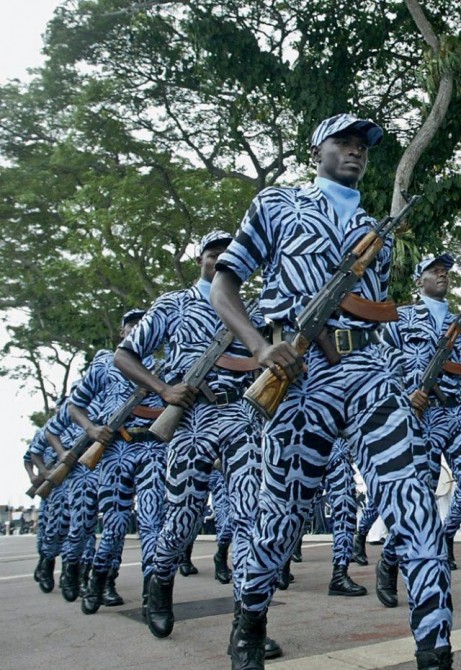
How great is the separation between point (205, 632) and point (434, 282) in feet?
10.4

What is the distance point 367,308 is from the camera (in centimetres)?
362

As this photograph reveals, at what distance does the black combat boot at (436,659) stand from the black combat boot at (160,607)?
99.3 inches

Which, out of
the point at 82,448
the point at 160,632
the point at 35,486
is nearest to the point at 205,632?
the point at 160,632

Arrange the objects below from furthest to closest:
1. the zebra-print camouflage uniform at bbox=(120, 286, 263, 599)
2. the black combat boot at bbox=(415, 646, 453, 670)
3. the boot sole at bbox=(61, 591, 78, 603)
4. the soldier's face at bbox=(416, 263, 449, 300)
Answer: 1. the boot sole at bbox=(61, 591, 78, 603)
2. the soldier's face at bbox=(416, 263, 449, 300)
3. the zebra-print camouflage uniform at bbox=(120, 286, 263, 599)
4. the black combat boot at bbox=(415, 646, 453, 670)

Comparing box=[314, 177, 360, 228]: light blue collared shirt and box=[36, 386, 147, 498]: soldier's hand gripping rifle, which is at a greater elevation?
box=[314, 177, 360, 228]: light blue collared shirt

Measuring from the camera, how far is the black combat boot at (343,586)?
6668mm

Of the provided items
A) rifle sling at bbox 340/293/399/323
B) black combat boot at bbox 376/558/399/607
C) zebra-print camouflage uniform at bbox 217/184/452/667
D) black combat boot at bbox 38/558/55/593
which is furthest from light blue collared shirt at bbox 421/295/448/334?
black combat boot at bbox 38/558/55/593

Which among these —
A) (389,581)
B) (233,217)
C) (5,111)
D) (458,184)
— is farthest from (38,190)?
(389,581)

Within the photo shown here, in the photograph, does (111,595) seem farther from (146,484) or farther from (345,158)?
(345,158)

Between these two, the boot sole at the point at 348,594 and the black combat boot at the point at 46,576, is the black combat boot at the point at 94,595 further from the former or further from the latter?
Result: the black combat boot at the point at 46,576

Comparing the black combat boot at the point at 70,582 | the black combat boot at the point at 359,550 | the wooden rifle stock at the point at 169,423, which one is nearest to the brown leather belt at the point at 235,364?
the wooden rifle stock at the point at 169,423

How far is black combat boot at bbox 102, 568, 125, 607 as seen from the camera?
727cm

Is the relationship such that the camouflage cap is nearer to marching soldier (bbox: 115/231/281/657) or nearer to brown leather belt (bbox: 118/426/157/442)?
marching soldier (bbox: 115/231/281/657)

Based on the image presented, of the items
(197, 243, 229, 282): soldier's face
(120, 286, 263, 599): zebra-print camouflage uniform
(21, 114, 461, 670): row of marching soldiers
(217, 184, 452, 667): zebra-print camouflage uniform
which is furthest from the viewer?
(197, 243, 229, 282): soldier's face
